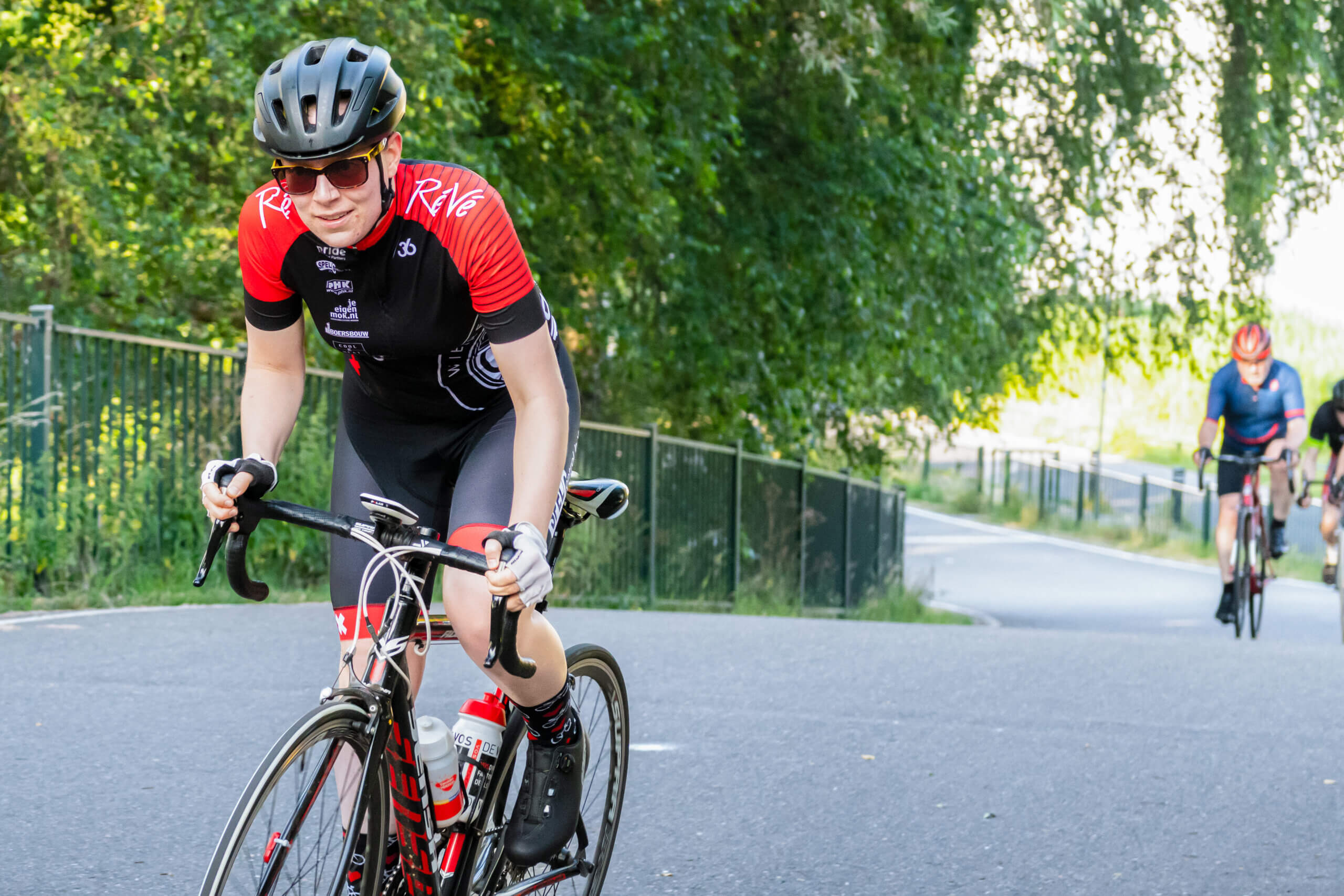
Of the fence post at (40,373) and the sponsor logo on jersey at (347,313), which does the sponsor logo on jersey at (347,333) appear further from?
the fence post at (40,373)

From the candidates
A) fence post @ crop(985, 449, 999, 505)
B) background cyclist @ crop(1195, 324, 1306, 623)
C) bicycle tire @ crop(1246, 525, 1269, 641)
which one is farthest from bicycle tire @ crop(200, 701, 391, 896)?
fence post @ crop(985, 449, 999, 505)

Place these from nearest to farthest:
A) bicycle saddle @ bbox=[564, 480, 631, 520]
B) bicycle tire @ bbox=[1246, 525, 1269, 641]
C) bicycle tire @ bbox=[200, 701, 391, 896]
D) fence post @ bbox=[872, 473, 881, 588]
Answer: bicycle tire @ bbox=[200, 701, 391, 896] < bicycle saddle @ bbox=[564, 480, 631, 520] < bicycle tire @ bbox=[1246, 525, 1269, 641] < fence post @ bbox=[872, 473, 881, 588]

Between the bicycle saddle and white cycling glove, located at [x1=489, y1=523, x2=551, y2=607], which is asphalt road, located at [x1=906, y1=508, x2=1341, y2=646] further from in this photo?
white cycling glove, located at [x1=489, y1=523, x2=551, y2=607]

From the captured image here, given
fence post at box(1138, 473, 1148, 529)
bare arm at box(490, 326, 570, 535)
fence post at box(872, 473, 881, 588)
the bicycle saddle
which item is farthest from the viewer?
fence post at box(1138, 473, 1148, 529)

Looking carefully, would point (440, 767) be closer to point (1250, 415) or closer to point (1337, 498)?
point (1250, 415)

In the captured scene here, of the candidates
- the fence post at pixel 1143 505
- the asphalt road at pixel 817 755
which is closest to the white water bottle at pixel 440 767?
the asphalt road at pixel 817 755

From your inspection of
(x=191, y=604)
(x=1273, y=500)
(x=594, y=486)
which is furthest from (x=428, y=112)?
(x=594, y=486)

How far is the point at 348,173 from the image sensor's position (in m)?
2.97

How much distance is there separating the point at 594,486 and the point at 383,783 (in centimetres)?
97

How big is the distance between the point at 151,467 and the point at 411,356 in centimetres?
725

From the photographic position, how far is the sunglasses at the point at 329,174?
2.96 metres

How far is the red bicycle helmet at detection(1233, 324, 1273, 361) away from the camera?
11273mm

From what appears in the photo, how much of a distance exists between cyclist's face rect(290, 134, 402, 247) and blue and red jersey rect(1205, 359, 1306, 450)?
9.44 m

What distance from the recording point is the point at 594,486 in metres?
3.63
